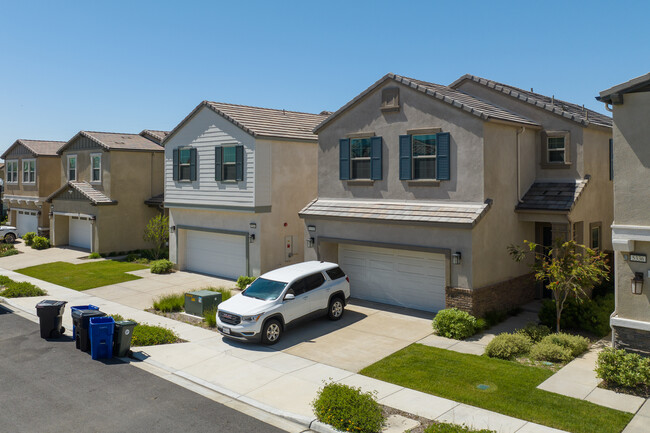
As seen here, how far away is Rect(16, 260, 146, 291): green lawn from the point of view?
893 inches

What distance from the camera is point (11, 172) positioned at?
39.0m

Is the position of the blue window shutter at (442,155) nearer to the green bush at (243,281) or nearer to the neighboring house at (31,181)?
the green bush at (243,281)

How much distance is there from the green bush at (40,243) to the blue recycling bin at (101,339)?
75.1 ft


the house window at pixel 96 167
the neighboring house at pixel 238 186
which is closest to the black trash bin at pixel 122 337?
the neighboring house at pixel 238 186

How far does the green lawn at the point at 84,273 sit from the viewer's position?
2267 cm

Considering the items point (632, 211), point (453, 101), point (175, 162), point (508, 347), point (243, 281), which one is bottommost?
point (508, 347)

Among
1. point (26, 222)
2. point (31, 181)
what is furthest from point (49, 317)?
point (26, 222)

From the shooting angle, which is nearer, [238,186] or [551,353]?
[551,353]

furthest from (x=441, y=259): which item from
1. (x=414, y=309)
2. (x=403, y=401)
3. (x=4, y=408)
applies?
(x=4, y=408)

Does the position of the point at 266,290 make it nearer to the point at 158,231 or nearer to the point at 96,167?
the point at 158,231

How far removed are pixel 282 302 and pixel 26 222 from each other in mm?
31209

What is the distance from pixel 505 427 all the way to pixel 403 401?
201 centimetres

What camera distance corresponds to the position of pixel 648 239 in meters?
11.3

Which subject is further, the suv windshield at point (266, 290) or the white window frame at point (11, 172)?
the white window frame at point (11, 172)
